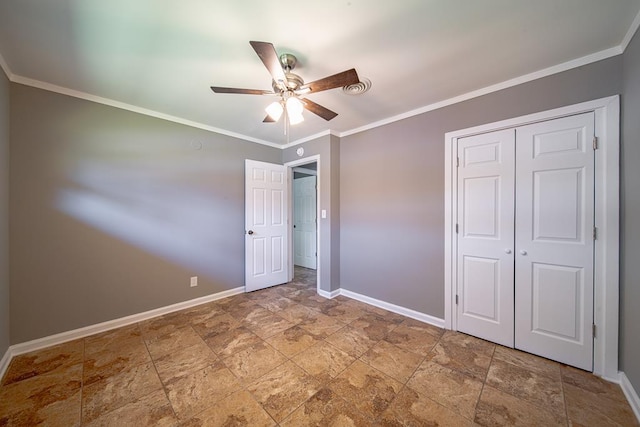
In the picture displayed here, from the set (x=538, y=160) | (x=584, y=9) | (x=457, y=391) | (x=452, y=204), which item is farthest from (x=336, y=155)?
(x=457, y=391)

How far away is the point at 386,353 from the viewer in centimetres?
Answer: 202

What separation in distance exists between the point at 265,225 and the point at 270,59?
8.75 feet

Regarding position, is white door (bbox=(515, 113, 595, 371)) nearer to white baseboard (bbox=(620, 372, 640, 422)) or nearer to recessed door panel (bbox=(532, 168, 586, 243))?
recessed door panel (bbox=(532, 168, 586, 243))

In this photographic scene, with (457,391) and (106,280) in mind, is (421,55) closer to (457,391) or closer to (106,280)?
(457,391)

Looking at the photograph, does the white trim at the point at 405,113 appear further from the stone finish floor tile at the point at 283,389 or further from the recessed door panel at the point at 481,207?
the stone finish floor tile at the point at 283,389

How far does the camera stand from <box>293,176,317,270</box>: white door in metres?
5.14

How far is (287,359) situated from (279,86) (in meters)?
2.24

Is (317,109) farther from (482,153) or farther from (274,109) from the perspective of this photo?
(482,153)

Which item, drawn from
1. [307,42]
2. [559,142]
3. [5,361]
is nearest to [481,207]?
[559,142]

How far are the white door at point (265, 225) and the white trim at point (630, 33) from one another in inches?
144

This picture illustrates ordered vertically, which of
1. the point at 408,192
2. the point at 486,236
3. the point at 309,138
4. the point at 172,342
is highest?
the point at 309,138

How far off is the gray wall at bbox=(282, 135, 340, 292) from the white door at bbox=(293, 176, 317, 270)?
164cm

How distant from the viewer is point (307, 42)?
1.60 m

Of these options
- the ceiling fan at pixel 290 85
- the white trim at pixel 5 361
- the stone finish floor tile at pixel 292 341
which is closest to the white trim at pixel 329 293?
the stone finish floor tile at pixel 292 341
